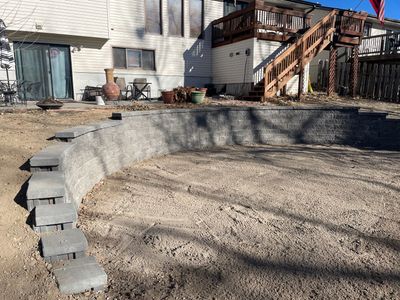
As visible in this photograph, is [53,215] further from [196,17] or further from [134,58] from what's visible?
[196,17]

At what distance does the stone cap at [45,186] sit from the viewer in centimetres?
271

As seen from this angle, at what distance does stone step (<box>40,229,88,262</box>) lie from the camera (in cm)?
232

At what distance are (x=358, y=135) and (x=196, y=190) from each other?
6246 millimetres

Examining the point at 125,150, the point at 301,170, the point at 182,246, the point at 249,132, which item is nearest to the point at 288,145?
the point at 249,132

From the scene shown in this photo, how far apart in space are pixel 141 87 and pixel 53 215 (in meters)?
11.6

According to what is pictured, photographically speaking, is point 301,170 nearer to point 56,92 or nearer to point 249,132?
point 249,132

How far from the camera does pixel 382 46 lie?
51.1 ft

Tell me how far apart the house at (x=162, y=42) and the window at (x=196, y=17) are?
0.14ft

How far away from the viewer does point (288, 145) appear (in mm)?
8734

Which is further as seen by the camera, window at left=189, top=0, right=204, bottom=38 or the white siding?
window at left=189, top=0, right=204, bottom=38

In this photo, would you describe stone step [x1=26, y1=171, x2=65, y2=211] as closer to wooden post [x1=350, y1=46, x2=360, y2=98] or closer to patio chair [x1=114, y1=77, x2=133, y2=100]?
patio chair [x1=114, y1=77, x2=133, y2=100]

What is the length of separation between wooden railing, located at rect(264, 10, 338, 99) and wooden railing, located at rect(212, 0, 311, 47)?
1.44 metres

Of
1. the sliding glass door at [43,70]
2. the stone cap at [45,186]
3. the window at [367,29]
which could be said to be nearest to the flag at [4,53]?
the sliding glass door at [43,70]

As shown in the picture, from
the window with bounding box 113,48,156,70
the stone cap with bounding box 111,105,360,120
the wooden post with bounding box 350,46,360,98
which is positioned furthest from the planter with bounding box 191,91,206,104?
the wooden post with bounding box 350,46,360,98
